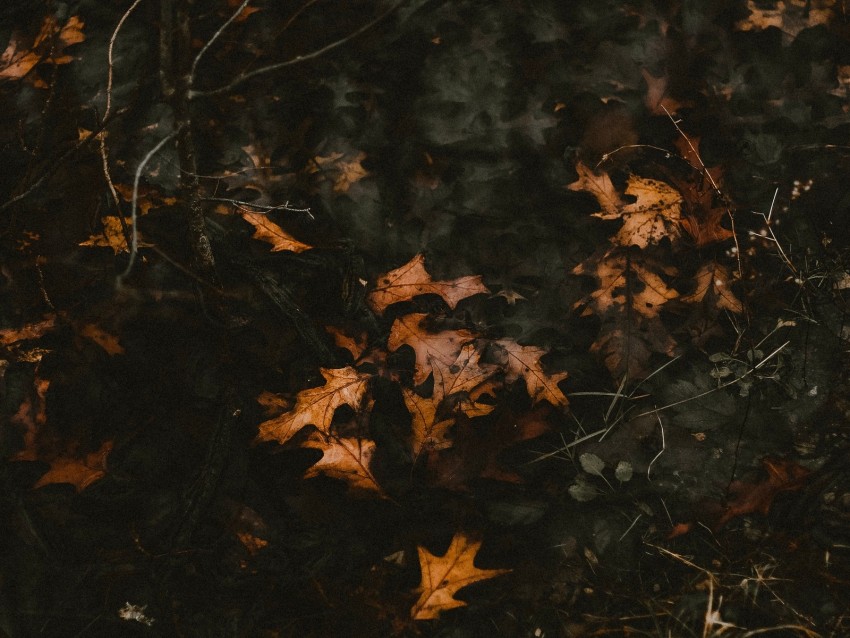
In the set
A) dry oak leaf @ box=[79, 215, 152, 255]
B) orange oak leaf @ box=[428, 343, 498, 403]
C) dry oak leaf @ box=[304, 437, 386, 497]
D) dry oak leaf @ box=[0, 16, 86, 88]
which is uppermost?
dry oak leaf @ box=[0, 16, 86, 88]

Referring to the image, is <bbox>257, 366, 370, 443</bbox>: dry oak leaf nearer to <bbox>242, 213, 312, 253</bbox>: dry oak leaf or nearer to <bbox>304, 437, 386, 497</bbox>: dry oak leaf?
<bbox>304, 437, 386, 497</bbox>: dry oak leaf

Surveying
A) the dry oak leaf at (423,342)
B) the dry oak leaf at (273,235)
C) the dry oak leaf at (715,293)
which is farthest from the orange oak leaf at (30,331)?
the dry oak leaf at (715,293)

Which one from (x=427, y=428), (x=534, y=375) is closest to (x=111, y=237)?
(x=427, y=428)

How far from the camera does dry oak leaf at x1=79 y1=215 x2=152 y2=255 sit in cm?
179

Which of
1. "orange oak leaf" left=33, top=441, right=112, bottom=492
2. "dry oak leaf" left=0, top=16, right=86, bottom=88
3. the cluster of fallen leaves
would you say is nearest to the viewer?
"orange oak leaf" left=33, top=441, right=112, bottom=492

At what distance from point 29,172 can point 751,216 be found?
2630mm

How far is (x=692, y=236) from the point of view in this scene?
1829mm

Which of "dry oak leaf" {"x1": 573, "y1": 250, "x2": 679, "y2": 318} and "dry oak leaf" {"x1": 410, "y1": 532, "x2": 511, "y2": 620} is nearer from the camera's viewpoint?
"dry oak leaf" {"x1": 410, "y1": 532, "x2": 511, "y2": 620}

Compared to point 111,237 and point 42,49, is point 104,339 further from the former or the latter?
point 42,49

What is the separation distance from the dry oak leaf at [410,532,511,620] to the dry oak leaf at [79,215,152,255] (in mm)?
1427

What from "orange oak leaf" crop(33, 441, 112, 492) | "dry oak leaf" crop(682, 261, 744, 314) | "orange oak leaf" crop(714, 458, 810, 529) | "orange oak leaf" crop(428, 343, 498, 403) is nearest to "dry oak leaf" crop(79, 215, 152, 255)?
"orange oak leaf" crop(33, 441, 112, 492)

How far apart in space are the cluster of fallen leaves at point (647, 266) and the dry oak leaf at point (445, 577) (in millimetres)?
757

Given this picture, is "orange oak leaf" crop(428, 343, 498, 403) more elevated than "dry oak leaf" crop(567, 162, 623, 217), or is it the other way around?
"dry oak leaf" crop(567, 162, 623, 217)

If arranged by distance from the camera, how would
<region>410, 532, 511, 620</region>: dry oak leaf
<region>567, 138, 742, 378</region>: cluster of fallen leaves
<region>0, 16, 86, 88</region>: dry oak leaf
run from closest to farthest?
<region>410, 532, 511, 620</region>: dry oak leaf
<region>567, 138, 742, 378</region>: cluster of fallen leaves
<region>0, 16, 86, 88</region>: dry oak leaf
